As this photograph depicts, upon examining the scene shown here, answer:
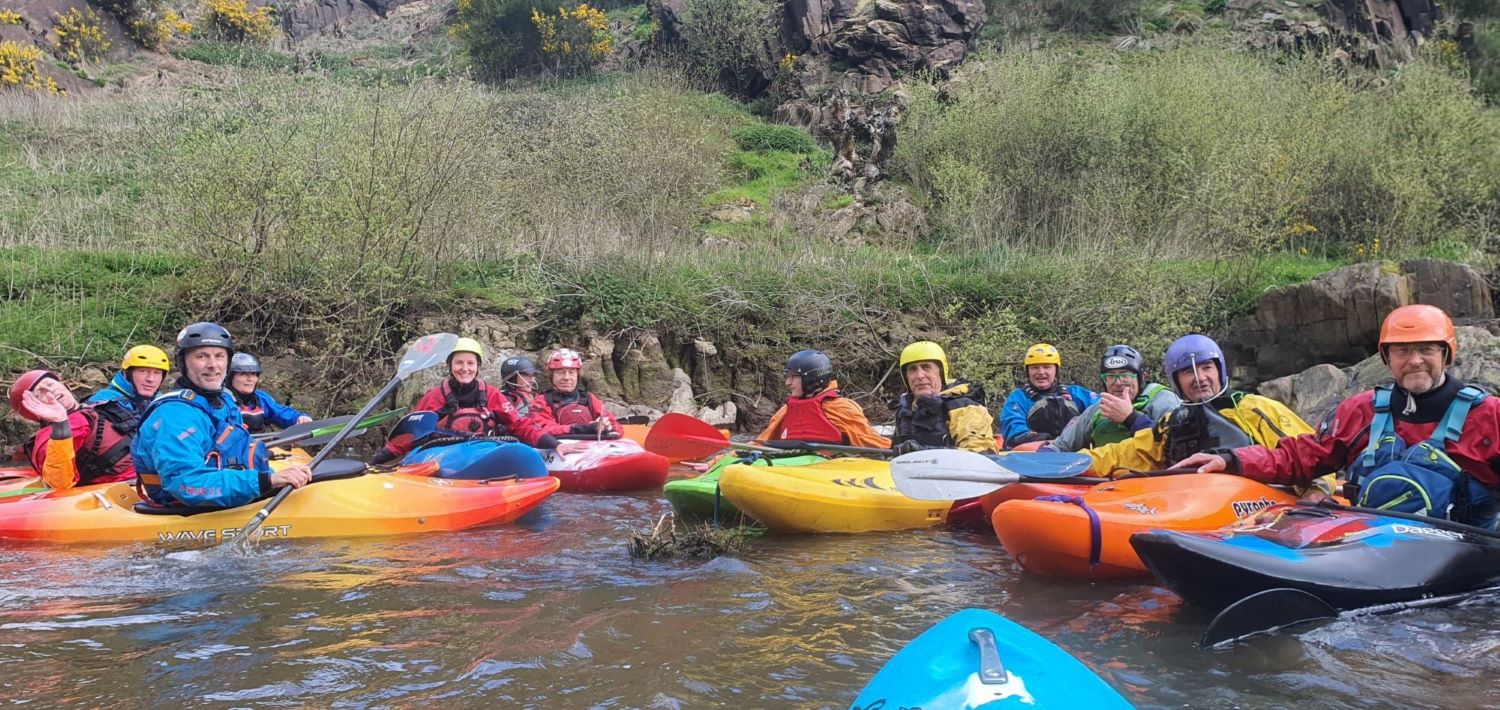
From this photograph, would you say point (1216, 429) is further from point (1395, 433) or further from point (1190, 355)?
point (1395, 433)

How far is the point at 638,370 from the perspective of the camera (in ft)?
38.3

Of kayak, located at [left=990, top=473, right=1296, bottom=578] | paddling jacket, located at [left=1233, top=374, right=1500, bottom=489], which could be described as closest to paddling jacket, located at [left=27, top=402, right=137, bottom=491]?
kayak, located at [left=990, top=473, right=1296, bottom=578]

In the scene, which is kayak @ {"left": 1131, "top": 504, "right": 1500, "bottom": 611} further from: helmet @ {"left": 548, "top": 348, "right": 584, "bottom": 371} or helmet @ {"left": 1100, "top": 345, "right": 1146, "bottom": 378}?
helmet @ {"left": 548, "top": 348, "right": 584, "bottom": 371}

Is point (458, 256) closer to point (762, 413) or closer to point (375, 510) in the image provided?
point (762, 413)

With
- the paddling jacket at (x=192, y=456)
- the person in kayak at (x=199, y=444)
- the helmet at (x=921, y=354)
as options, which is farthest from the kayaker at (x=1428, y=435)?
the paddling jacket at (x=192, y=456)

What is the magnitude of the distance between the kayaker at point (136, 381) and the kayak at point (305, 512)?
61 cm

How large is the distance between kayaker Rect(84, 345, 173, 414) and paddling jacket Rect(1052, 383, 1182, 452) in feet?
19.5

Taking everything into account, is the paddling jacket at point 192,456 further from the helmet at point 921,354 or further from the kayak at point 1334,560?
the kayak at point 1334,560

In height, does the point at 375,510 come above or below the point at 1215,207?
below

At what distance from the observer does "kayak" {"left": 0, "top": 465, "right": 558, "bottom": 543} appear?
5.46 metres

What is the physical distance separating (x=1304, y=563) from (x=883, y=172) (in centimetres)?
1521

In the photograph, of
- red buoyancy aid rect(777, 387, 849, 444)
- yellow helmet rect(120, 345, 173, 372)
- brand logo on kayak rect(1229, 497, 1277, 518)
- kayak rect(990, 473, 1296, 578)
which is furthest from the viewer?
red buoyancy aid rect(777, 387, 849, 444)

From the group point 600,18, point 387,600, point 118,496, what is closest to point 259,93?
point 118,496

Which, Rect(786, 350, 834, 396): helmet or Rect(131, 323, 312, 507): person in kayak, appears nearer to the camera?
Rect(131, 323, 312, 507): person in kayak
